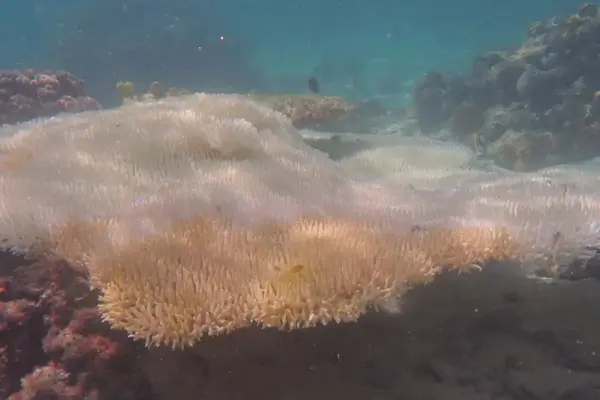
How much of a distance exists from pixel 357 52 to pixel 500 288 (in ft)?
159

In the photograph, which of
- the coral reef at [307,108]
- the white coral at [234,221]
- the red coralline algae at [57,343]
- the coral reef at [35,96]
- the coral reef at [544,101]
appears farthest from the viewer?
the coral reef at [544,101]

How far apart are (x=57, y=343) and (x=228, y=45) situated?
101 feet

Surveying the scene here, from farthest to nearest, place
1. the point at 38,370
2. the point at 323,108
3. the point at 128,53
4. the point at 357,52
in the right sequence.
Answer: the point at 357,52, the point at 128,53, the point at 323,108, the point at 38,370

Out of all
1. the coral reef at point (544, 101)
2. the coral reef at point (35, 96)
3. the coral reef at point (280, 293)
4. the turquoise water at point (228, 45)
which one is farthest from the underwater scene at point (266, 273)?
the turquoise water at point (228, 45)

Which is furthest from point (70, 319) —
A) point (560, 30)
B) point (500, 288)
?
point (560, 30)

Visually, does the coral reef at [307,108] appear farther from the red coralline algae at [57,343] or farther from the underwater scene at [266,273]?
the red coralline algae at [57,343]

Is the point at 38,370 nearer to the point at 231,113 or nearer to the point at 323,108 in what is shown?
the point at 231,113

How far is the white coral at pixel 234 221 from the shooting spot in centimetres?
234

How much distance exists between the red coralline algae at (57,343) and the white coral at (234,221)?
0.75 feet

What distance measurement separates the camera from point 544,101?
1284cm

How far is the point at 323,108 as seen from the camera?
9711 mm

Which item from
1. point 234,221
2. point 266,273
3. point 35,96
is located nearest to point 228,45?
point 35,96

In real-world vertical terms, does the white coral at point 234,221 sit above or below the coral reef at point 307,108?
below

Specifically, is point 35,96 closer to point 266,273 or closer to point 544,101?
point 266,273
